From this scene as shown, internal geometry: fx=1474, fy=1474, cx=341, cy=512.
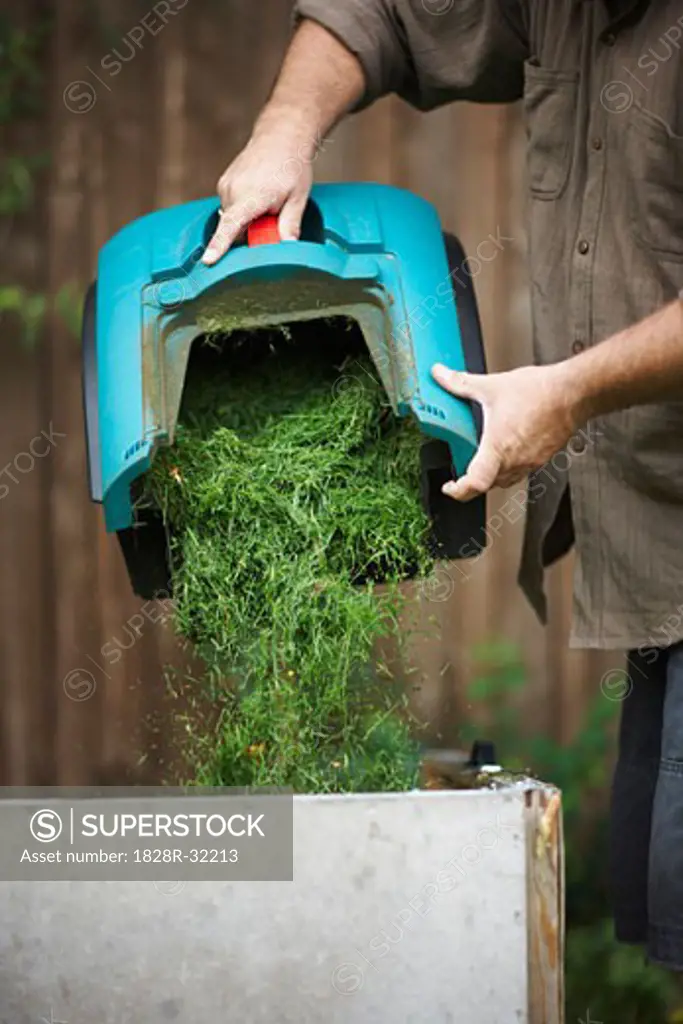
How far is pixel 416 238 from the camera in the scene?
6.75 feet

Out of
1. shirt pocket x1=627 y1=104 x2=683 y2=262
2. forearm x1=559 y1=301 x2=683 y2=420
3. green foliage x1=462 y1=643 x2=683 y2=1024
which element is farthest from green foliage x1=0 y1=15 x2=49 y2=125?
forearm x1=559 y1=301 x2=683 y2=420

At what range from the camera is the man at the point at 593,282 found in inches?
73.6

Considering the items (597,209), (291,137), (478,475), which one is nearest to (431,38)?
(291,137)

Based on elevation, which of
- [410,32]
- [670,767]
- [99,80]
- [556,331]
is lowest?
[670,767]

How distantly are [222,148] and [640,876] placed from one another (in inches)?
77.0

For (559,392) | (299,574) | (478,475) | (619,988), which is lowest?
(619,988)

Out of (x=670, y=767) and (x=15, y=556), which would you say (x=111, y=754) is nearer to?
(x=15, y=556)

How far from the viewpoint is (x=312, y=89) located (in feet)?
7.22

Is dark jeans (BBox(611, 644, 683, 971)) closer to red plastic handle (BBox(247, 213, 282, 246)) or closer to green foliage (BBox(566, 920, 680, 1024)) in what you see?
red plastic handle (BBox(247, 213, 282, 246))

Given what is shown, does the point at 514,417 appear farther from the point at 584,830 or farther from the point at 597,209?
the point at 584,830

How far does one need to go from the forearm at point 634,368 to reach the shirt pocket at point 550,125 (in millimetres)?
446

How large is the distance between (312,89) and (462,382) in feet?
1.94

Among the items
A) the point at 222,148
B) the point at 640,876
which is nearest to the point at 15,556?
the point at 222,148

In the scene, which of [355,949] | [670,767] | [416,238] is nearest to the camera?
[355,949]
